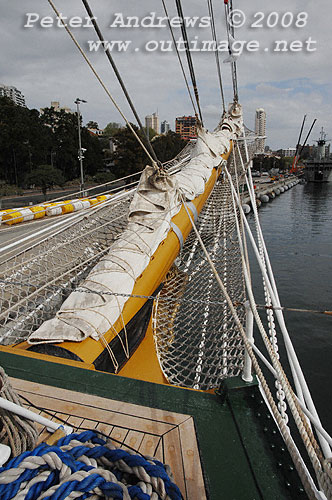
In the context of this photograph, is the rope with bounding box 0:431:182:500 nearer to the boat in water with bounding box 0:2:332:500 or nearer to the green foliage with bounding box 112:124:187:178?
the boat in water with bounding box 0:2:332:500

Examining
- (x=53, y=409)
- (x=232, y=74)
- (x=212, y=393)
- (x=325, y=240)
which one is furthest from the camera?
(x=325, y=240)

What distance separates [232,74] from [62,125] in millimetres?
28370

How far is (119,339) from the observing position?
2492mm

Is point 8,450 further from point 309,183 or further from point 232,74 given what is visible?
point 309,183

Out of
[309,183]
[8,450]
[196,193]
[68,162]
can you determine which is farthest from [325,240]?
[309,183]

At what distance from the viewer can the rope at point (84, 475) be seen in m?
1.01

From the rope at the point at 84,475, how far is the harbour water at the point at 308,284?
4.75 metres

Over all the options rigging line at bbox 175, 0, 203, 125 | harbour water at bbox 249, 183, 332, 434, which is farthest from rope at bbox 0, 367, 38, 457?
harbour water at bbox 249, 183, 332, 434

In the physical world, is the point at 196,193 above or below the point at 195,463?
above

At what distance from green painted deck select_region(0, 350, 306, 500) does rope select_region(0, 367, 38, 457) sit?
0.49m

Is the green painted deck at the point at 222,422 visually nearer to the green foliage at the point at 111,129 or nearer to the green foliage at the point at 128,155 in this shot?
the green foliage at the point at 128,155

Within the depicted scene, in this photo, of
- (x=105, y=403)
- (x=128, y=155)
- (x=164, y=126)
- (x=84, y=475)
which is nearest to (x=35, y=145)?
(x=128, y=155)

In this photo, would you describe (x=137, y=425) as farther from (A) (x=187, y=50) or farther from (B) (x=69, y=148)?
(B) (x=69, y=148)

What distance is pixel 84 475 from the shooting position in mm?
1052
